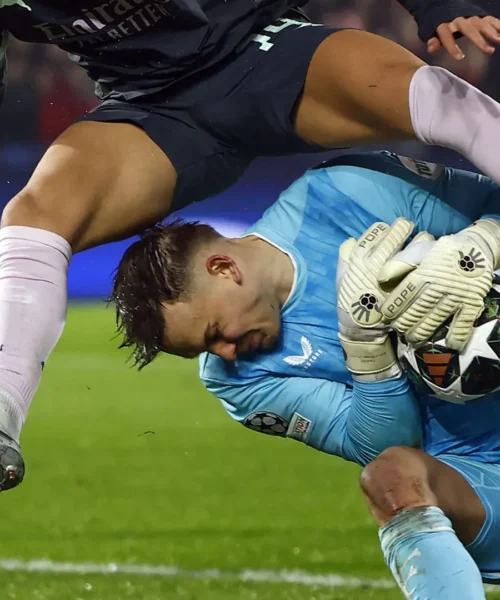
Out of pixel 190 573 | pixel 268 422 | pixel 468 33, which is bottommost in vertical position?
pixel 190 573

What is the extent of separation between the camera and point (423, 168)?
61.0 inches

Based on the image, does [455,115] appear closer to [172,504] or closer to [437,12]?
[437,12]

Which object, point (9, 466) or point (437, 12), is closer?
point (9, 466)

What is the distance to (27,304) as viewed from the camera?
4.75 feet

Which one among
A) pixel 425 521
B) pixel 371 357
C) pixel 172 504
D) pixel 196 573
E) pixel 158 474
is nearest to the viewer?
pixel 425 521

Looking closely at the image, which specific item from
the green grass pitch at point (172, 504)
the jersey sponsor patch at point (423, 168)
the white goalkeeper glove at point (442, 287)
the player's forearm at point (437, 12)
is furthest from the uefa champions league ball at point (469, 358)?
the green grass pitch at point (172, 504)

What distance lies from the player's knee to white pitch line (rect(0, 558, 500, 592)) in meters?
→ 0.53

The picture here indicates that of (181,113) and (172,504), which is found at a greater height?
(181,113)

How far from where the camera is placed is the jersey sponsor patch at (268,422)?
1.50 m

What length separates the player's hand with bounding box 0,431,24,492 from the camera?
1275 mm

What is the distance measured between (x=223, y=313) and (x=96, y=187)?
0.81ft

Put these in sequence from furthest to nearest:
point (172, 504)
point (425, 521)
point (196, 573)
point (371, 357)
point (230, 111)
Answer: point (172, 504)
point (196, 573)
point (230, 111)
point (371, 357)
point (425, 521)

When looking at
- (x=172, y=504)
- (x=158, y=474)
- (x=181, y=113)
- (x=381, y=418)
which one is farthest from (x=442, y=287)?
(x=158, y=474)

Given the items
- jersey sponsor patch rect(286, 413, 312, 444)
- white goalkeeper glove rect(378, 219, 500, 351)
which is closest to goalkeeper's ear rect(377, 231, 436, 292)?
white goalkeeper glove rect(378, 219, 500, 351)
